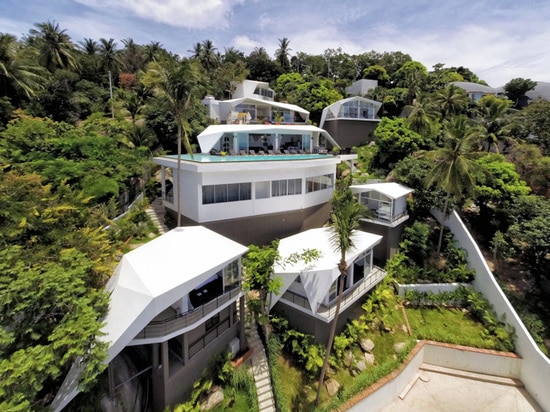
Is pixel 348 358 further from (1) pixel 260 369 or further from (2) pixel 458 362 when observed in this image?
(2) pixel 458 362

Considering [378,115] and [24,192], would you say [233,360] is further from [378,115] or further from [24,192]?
[378,115]

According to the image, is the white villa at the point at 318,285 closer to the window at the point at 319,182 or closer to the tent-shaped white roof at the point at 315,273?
the tent-shaped white roof at the point at 315,273

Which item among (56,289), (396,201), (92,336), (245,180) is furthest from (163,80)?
(396,201)

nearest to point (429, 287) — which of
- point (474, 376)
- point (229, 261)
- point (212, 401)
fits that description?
point (474, 376)

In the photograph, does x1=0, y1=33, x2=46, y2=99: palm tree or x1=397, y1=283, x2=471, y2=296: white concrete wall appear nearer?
x1=397, y1=283, x2=471, y2=296: white concrete wall

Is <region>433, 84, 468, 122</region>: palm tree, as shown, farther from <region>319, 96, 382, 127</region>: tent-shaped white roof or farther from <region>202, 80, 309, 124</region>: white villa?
<region>202, 80, 309, 124</region>: white villa

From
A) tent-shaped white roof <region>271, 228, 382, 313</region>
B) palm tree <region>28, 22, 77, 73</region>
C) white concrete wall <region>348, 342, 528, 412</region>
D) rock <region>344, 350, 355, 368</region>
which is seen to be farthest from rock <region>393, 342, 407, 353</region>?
palm tree <region>28, 22, 77, 73</region>

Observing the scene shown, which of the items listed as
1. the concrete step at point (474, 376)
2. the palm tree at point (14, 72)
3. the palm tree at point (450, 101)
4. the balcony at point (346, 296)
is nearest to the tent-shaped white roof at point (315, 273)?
the balcony at point (346, 296)
